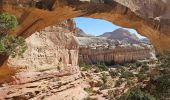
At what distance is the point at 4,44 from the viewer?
526 inches

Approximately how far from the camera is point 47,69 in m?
25.4

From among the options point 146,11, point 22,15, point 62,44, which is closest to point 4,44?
point 22,15

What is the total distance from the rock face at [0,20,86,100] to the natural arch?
4814mm

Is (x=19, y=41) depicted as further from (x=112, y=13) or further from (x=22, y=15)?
(x=112, y=13)

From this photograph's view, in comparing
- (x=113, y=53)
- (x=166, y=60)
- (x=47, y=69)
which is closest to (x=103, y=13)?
(x=166, y=60)

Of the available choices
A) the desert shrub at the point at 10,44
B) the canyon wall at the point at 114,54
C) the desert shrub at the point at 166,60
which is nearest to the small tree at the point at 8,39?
the desert shrub at the point at 10,44

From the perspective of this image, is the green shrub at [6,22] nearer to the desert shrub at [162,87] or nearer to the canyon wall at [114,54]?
the desert shrub at [162,87]

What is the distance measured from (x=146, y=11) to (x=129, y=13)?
4.02 ft

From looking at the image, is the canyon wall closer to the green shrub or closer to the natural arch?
the natural arch

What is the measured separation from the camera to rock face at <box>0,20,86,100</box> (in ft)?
71.4

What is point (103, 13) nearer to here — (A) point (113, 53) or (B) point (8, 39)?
(B) point (8, 39)

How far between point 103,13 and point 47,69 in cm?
1067

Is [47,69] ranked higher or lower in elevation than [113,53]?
higher

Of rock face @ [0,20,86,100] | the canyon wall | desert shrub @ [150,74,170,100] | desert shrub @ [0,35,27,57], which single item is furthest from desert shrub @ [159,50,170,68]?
the canyon wall
